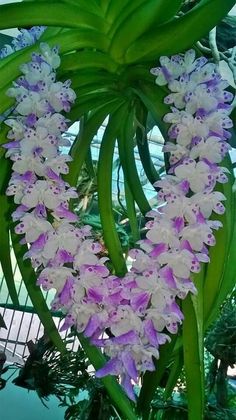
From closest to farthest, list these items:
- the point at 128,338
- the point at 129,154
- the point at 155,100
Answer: the point at 128,338 → the point at 155,100 → the point at 129,154

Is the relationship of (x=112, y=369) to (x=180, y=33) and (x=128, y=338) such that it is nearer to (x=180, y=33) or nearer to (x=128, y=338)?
(x=128, y=338)

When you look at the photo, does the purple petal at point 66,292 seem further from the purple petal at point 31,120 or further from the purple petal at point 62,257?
the purple petal at point 31,120

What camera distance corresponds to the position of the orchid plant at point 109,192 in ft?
1.52

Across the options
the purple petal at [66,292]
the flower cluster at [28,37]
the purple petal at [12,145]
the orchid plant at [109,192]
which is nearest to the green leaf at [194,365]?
the orchid plant at [109,192]

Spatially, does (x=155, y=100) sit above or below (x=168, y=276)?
above

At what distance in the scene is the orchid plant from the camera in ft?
1.52

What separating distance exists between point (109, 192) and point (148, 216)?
0.15m

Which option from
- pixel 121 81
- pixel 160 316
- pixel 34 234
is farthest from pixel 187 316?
pixel 121 81

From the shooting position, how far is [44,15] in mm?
527

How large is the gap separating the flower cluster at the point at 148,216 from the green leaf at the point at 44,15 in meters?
0.03

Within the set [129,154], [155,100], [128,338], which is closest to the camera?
[128,338]

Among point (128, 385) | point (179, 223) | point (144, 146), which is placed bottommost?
point (128, 385)

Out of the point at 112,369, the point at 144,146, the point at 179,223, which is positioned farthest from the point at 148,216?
the point at 144,146

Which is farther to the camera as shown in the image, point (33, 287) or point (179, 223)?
point (33, 287)
